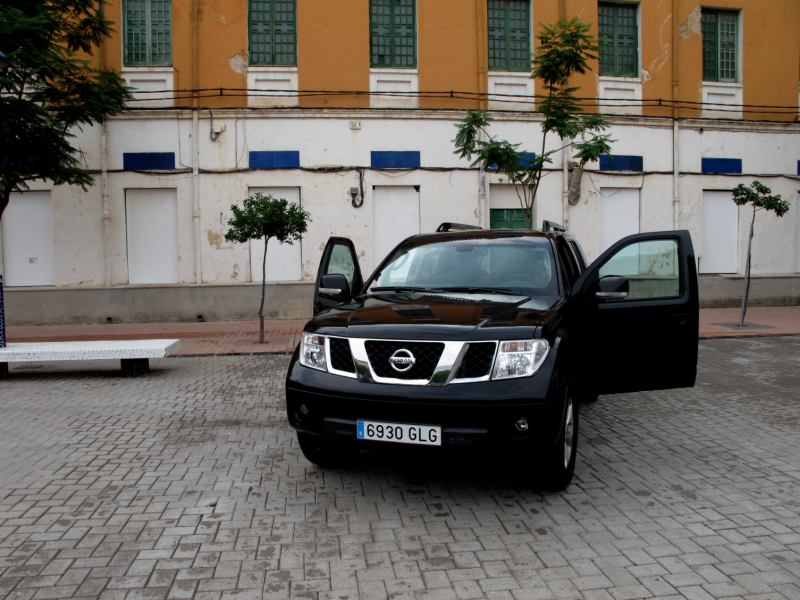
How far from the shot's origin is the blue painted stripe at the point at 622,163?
17.2m

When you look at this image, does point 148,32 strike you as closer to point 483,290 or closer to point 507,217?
point 507,217

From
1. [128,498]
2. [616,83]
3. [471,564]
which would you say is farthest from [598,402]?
[616,83]

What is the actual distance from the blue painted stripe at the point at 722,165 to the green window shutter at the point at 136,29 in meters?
15.0

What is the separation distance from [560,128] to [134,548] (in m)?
11.1

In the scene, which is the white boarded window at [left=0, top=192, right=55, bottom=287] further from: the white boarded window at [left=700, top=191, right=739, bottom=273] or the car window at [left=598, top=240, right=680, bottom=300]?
the white boarded window at [left=700, top=191, right=739, bottom=273]

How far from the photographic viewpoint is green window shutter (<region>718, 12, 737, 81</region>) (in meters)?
18.1

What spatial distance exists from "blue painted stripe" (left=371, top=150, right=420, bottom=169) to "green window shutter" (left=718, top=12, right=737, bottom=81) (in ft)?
30.5

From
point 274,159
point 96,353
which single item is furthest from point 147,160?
point 96,353

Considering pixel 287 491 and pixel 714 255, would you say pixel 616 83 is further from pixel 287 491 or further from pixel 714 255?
pixel 287 491

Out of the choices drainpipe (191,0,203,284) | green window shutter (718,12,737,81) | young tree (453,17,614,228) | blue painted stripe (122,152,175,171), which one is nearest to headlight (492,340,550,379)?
young tree (453,17,614,228)

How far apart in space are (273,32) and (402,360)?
14428 millimetres

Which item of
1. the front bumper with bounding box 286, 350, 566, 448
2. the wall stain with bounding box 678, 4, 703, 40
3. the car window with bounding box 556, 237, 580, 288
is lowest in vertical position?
the front bumper with bounding box 286, 350, 566, 448

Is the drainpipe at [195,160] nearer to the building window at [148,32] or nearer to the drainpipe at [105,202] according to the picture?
the building window at [148,32]

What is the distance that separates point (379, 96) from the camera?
52.8ft
